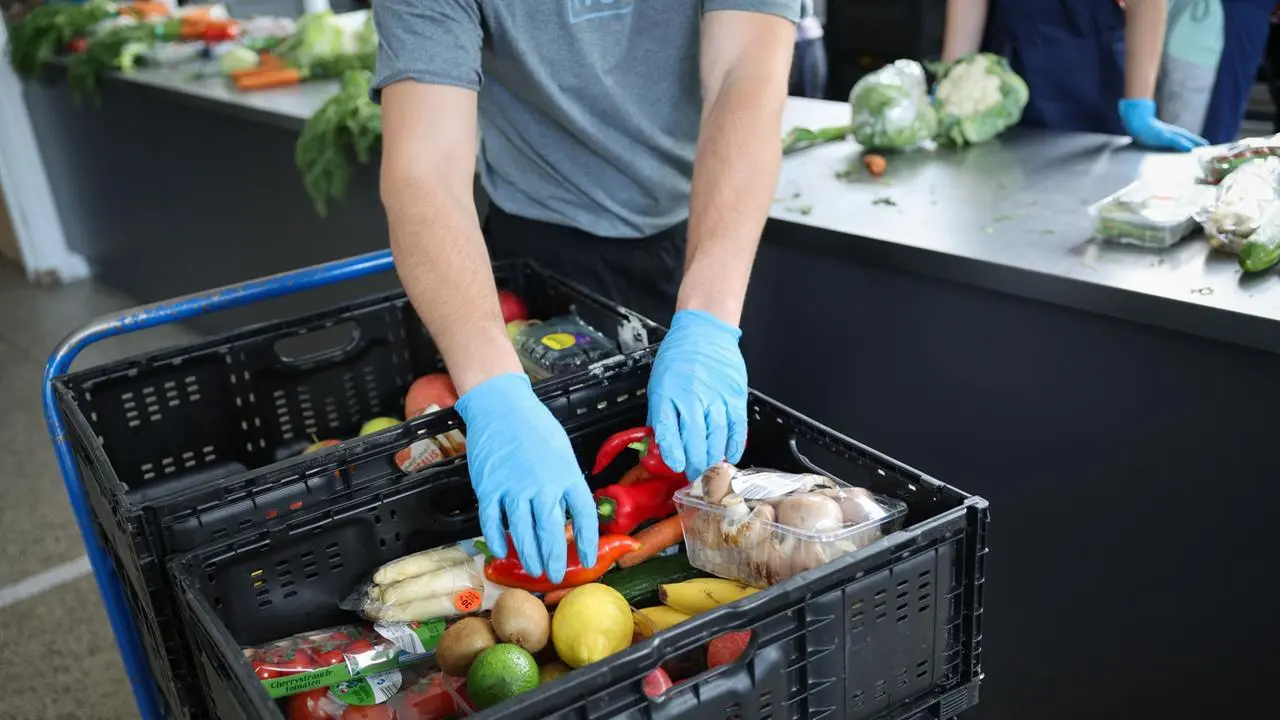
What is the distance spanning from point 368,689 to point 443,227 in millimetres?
585

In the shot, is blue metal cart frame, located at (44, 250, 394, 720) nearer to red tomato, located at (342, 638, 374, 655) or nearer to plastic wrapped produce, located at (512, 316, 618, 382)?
plastic wrapped produce, located at (512, 316, 618, 382)

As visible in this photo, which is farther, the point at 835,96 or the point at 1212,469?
the point at 835,96

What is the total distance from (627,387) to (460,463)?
25cm

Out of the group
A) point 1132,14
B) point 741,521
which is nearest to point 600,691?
point 741,521

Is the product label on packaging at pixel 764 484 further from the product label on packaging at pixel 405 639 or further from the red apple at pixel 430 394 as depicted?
the red apple at pixel 430 394

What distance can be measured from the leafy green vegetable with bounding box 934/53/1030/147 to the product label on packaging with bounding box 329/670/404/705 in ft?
6.44

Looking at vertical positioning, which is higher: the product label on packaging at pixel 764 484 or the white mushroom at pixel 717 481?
the product label on packaging at pixel 764 484

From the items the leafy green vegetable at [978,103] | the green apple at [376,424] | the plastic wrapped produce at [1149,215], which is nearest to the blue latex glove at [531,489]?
the green apple at [376,424]

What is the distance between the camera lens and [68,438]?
1.44 m

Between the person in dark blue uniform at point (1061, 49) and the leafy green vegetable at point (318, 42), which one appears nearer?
the person in dark blue uniform at point (1061, 49)

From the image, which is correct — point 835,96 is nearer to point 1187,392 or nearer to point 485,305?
point 1187,392

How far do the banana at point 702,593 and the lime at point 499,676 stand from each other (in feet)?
0.57

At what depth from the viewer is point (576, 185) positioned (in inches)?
69.8

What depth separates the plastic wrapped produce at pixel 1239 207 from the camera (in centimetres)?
169
